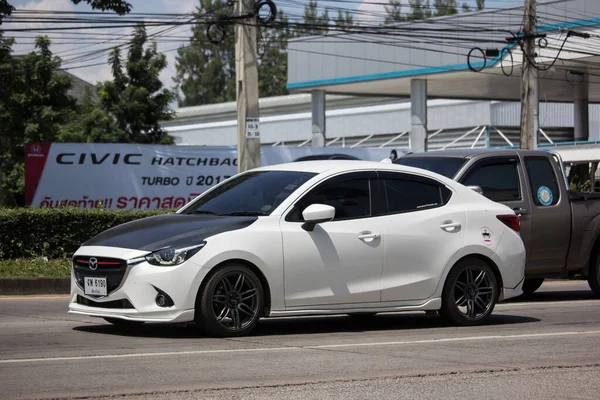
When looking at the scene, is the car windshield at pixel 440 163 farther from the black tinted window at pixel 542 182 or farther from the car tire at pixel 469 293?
the car tire at pixel 469 293

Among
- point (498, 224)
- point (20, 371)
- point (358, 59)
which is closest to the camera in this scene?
point (20, 371)

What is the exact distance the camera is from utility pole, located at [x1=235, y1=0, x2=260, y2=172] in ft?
68.7

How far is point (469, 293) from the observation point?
10.4 meters

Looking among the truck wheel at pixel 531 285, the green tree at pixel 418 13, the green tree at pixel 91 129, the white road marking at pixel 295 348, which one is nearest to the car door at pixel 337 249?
the white road marking at pixel 295 348

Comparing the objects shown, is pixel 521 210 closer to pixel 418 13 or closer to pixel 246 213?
pixel 246 213

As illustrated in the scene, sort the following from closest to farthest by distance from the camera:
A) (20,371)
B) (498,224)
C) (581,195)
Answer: (20,371)
(498,224)
(581,195)

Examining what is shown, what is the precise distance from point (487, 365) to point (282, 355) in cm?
164

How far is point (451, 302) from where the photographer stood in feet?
33.5

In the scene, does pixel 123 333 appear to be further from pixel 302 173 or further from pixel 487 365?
pixel 487 365

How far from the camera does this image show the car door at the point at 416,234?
9.84 meters

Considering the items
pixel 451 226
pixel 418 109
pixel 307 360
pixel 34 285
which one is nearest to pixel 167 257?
pixel 307 360

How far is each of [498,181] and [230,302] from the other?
215 inches

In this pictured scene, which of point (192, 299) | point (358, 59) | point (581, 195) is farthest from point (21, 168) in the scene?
point (192, 299)

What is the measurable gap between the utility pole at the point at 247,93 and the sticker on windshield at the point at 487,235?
10.8 meters
